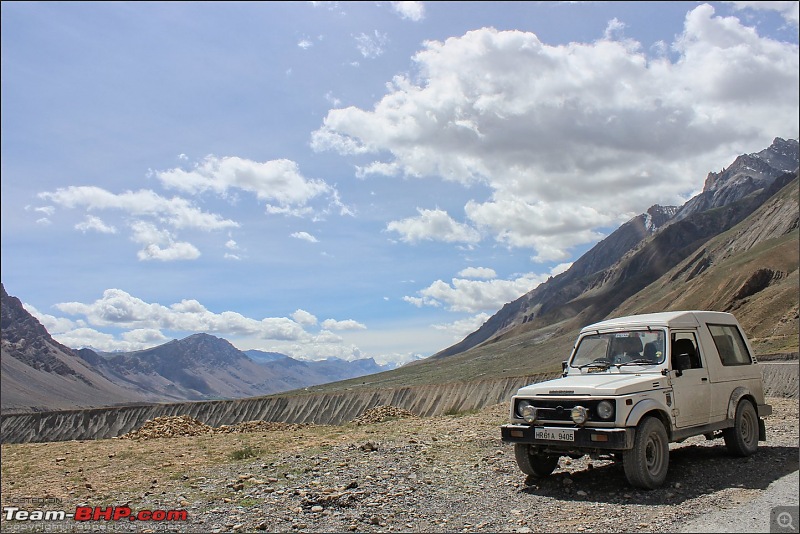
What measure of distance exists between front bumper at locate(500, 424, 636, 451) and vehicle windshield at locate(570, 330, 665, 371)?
1.79 metres

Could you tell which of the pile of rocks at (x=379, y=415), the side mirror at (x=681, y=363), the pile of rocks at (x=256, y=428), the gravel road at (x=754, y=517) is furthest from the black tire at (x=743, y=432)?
the pile of rocks at (x=256, y=428)

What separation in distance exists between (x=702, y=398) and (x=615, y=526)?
402cm

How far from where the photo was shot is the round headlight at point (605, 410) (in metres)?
8.66

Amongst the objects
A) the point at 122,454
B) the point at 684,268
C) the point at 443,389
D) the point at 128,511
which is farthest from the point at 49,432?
the point at 684,268

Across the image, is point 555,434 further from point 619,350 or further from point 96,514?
point 96,514

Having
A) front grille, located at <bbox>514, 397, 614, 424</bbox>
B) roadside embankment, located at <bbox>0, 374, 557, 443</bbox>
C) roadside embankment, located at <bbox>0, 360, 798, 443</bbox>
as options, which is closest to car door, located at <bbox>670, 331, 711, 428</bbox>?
front grille, located at <bbox>514, 397, 614, 424</bbox>

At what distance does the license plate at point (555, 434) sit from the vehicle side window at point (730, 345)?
4228 millimetres

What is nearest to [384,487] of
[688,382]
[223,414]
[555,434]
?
[555,434]

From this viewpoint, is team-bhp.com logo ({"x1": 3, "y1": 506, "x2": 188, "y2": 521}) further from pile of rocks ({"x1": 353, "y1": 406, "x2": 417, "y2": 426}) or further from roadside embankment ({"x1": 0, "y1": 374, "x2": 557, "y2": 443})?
roadside embankment ({"x1": 0, "y1": 374, "x2": 557, "y2": 443})

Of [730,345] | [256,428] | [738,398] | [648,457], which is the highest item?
[730,345]

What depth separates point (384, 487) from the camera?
977 centimetres

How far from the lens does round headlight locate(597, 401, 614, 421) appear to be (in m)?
8.66

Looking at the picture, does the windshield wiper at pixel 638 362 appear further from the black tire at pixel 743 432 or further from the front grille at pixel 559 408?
the black tire at pixel 743 432

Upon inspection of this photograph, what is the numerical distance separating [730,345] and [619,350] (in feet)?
9.28
